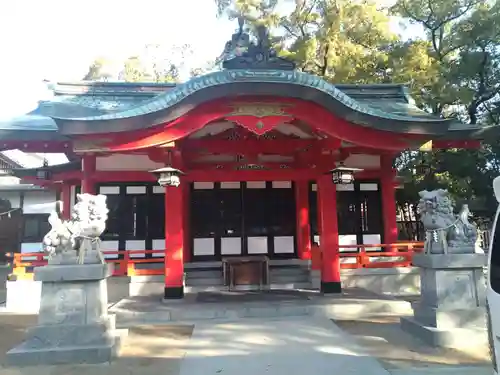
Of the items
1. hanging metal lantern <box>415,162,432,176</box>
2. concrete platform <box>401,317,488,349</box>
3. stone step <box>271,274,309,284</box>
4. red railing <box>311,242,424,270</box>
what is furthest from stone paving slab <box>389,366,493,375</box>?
hanging metal lantern <box>415,162,432,176</box>

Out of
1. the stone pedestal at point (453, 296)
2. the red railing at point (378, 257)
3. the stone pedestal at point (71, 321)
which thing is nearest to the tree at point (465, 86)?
the red railing at point (378, 257)

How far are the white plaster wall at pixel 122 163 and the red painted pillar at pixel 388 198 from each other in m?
6.54

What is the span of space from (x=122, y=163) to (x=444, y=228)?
27.3ft

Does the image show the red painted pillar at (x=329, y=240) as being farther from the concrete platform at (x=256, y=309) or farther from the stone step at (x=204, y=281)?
the stone step at (x=204, y=281)

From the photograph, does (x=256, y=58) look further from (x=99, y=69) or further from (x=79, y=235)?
(x=99, y=69)

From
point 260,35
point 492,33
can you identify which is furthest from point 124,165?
point 492,33

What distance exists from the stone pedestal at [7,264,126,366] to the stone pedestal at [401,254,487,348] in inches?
196

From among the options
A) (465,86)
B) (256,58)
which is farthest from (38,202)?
(465,86)

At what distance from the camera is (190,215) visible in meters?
12.3

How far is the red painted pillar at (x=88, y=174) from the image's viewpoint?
35.3 ft

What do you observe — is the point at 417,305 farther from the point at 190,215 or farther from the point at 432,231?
the point at 190,215

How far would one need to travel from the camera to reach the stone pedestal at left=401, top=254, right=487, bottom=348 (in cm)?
648

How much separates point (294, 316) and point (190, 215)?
16.8 feet

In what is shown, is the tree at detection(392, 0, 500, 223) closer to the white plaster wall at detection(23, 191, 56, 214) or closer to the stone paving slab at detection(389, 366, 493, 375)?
the stone paving slab at detection(389, 366, 493, 375)
